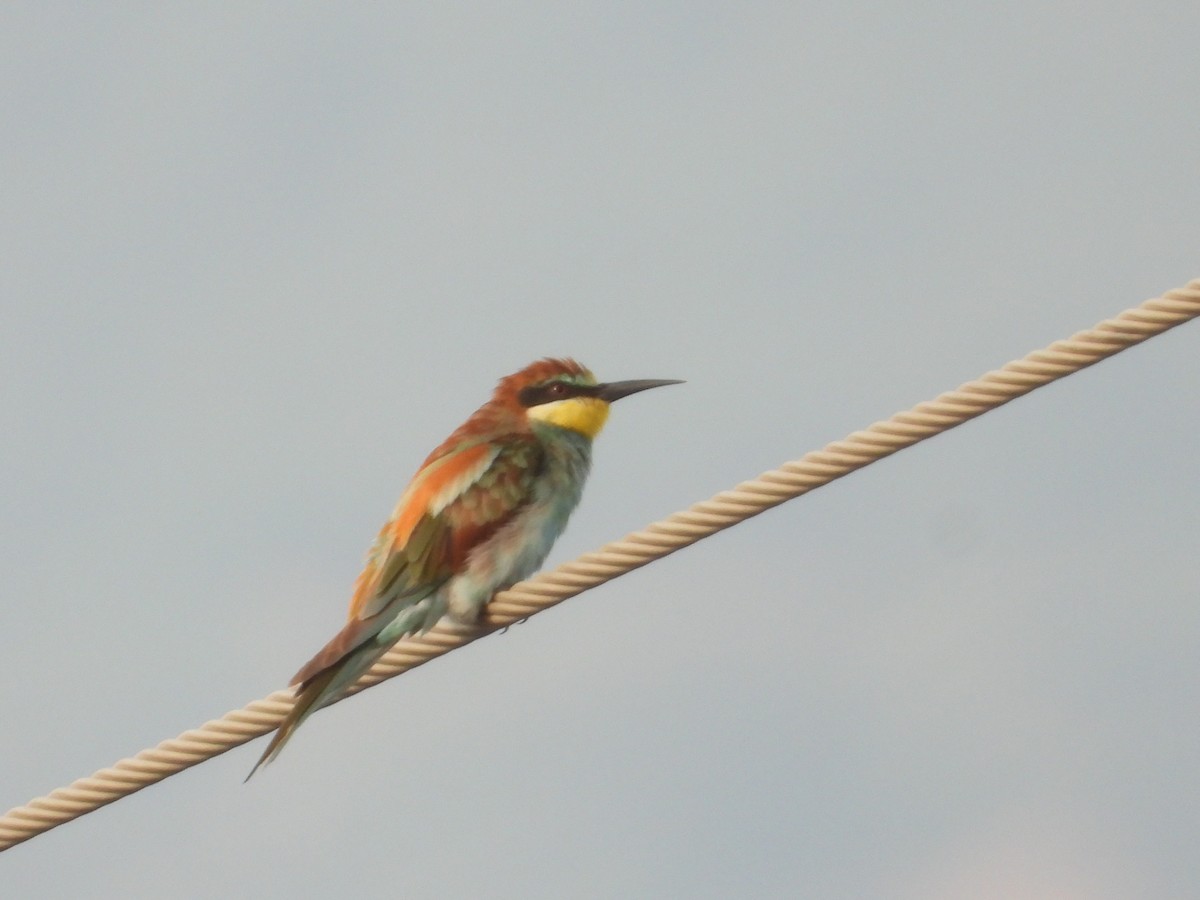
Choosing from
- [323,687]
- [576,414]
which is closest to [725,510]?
[323,687]

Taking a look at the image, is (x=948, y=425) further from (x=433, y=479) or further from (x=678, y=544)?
(x=433, y=479)

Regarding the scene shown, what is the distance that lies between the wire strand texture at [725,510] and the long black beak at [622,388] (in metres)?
1.35

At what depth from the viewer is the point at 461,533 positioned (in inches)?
153

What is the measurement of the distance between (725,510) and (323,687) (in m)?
0.93

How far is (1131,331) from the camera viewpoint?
9.25 ft

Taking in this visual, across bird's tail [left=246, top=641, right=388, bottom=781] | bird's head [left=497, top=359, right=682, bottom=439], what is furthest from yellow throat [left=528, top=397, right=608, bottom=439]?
bird's tail [left=246, top=641, right=388, bottom=781]

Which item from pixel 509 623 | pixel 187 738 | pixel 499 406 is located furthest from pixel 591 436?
pixel 187 738

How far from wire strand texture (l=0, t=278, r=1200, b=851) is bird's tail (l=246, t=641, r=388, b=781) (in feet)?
0.11

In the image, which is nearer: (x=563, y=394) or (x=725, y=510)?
(x=725, y=510)

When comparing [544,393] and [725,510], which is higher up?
[544,393]

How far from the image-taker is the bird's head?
450 centimetres

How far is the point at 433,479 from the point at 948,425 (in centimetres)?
151

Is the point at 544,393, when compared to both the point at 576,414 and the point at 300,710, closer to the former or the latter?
the point at 576,414

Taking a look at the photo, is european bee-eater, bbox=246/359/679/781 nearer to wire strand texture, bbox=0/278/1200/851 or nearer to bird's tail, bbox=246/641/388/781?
A: bird's tail, bbox=246/641/388/781
